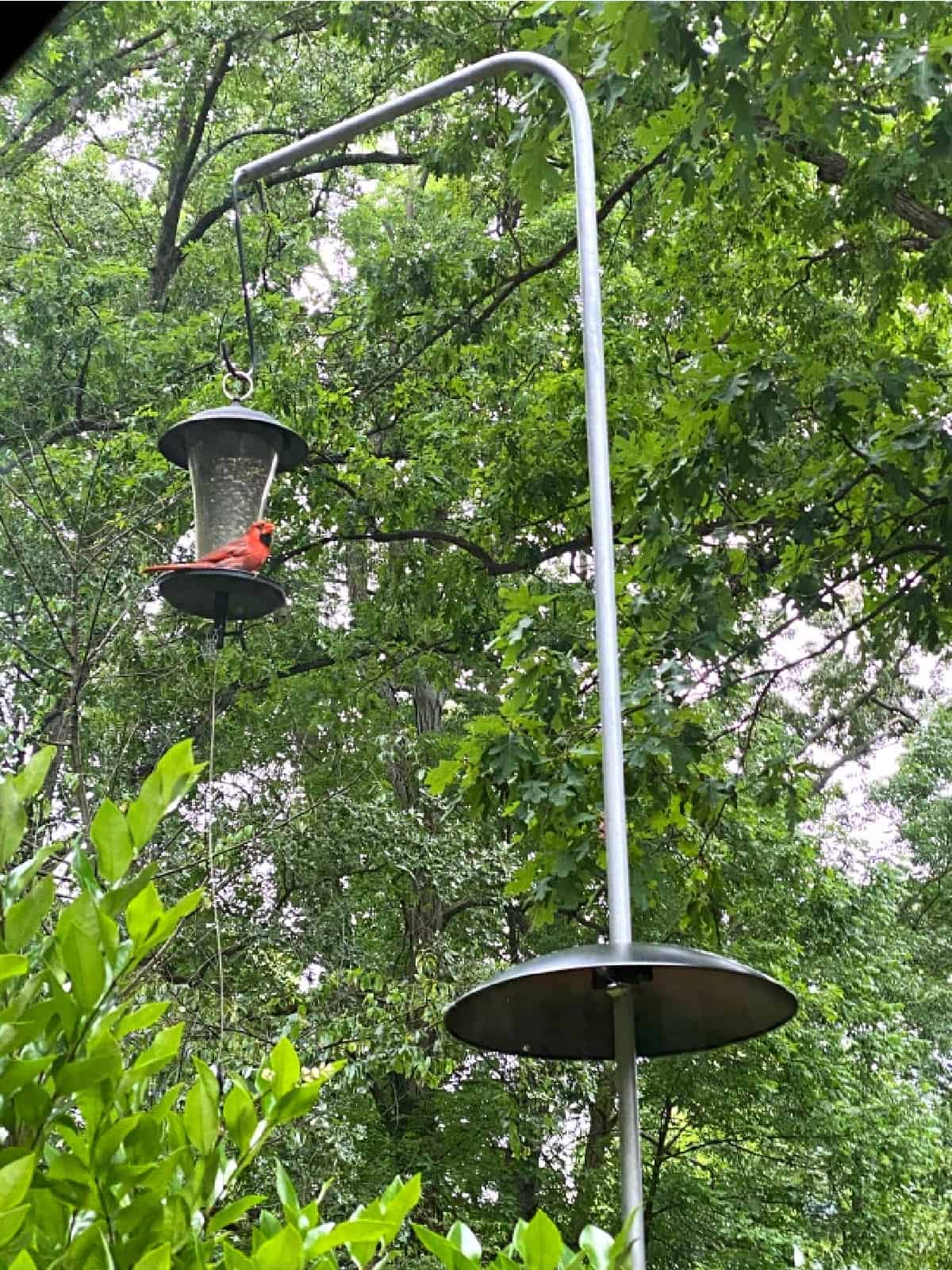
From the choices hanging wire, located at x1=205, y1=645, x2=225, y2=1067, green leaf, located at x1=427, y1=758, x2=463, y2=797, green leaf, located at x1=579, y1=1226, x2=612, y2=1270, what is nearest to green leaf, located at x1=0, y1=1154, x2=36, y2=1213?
green leaf, located at x1=579, y1=1226, x2=612, y2=1270

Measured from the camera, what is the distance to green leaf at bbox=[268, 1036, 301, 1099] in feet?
3.92

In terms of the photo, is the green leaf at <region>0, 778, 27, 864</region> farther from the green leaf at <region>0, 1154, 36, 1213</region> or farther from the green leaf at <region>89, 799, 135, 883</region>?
the green leaf at <region>0, 1154, 36, 1213</region>

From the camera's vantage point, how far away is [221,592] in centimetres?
306

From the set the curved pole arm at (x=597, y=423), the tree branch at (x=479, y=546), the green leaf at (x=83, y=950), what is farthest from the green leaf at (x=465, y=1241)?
the tree branch at (x=479, y=546)

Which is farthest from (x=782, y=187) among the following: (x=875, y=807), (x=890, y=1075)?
(x=875, y=807)

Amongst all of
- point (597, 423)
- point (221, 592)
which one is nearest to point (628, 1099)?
point (597, 423)

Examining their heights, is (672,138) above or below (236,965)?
above

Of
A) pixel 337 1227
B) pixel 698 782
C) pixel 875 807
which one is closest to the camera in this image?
pixel 337 1227

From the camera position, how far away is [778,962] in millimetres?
8039

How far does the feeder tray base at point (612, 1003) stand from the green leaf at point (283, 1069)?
0.45m

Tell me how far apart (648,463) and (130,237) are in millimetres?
5595

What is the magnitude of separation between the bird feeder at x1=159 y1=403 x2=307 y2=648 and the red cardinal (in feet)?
0.12

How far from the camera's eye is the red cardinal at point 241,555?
118 inches

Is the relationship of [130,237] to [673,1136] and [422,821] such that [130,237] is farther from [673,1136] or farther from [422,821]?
[673,1136]
